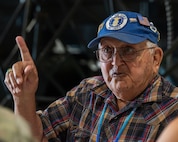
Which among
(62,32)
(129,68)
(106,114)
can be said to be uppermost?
(62,32)

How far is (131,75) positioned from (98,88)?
18 cm

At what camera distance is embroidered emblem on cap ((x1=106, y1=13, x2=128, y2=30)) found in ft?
4.50

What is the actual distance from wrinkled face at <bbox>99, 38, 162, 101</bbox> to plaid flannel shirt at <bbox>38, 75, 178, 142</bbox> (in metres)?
0.03

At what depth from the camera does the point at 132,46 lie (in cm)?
137

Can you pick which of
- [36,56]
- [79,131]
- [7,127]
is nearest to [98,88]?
[79,131]

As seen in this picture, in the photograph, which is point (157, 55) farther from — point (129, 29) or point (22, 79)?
point (22, 79)

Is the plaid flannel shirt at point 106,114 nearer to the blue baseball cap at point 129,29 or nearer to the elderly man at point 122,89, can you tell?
the elderly man at point 122,89

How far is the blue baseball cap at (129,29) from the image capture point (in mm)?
1343

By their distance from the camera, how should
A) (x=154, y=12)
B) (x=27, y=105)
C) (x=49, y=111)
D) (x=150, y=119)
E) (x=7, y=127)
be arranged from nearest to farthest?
(x=7, y=127) < (x=150, y=119) < (x=27, y=105) < (x=49, y=111) < (x=154, y=12)

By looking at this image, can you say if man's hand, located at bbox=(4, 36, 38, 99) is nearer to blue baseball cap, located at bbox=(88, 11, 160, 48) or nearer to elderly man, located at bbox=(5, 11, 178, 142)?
elderly man, located at bbox=(5, 11, 178, 142)

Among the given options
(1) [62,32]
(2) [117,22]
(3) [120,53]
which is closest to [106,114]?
(3) [120,53]

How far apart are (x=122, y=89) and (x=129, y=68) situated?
0.07 m

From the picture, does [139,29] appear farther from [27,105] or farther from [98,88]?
[27,105]

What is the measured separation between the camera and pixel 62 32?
278 centimetres
